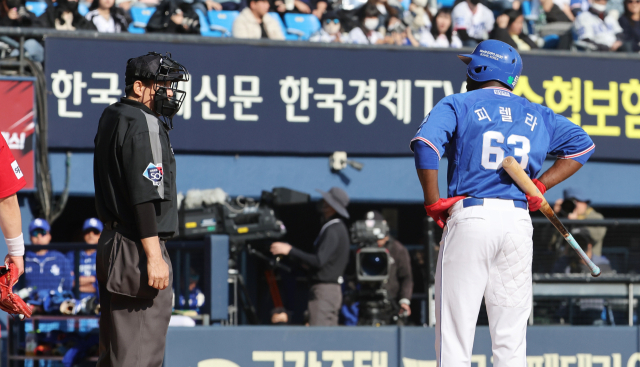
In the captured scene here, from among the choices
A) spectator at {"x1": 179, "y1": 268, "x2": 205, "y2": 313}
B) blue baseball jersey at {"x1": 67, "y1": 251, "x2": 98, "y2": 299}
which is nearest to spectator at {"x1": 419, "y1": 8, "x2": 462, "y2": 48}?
spectator at {"x1": 179, "y1": 268, "x2": 205, "y2": 313}

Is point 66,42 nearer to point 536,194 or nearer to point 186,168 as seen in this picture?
point 186,168

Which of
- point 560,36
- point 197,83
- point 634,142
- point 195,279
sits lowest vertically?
point 195,279

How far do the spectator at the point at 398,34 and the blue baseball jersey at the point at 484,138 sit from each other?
601 cm

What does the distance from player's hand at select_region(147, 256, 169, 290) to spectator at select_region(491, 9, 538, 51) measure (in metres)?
7.44

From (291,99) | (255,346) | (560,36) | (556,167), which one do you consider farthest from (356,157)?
(556,167)

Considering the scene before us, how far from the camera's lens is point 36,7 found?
959 cm

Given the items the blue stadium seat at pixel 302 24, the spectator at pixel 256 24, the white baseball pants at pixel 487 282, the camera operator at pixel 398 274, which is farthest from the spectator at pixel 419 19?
the white baseball pants at pixel 487 282

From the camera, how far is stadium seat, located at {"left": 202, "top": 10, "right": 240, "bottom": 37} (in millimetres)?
9923

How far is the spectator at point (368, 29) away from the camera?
10234mm

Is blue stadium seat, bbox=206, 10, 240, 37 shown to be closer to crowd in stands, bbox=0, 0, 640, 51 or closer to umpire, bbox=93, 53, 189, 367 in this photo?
crowd in stands, bbox=0, 0, 640, 51

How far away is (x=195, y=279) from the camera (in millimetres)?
6227

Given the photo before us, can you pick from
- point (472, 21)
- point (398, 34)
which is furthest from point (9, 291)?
point (472, 21)

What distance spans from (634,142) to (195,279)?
19.4 ft

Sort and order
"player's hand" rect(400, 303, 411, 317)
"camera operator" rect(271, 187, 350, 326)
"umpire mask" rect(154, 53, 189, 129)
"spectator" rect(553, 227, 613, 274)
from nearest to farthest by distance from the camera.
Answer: "umpire mask" rect(154, 53, 189, 129) < "spectator" rect(553, 227, 613, 274) < "camera operator" rect(271, 187, 350, 326) < "player's hand" rect(400, 303, 411, 317)
